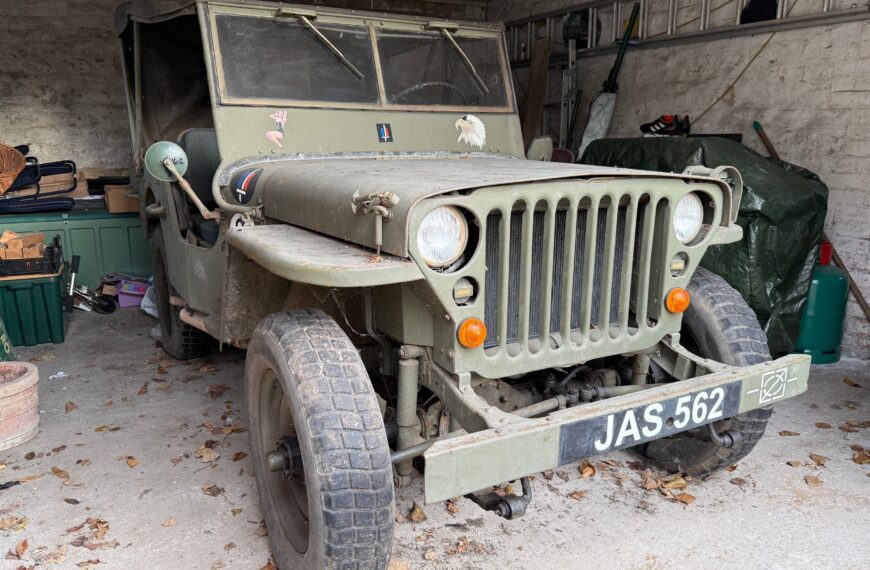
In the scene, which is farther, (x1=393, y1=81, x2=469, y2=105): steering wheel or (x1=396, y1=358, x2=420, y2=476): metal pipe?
(x1=393, y1=81, x2=469, y2=105): steering wheel

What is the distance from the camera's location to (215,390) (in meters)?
4.05

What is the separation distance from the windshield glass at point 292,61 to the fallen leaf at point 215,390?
176 centimetres

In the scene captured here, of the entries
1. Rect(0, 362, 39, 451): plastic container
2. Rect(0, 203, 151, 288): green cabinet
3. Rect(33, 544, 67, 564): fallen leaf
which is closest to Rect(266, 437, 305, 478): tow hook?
Rect(33, 544, 67, 564): fallen leaf

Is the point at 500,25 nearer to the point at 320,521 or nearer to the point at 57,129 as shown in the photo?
the point at 320,521

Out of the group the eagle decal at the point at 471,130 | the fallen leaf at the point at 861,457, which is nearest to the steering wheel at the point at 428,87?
the eagle decal at the point at 471,130

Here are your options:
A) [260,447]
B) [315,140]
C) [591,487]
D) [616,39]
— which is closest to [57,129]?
[315,140]

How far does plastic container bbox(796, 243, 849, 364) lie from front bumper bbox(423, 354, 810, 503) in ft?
8.66

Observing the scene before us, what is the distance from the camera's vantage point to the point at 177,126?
476 centimetres

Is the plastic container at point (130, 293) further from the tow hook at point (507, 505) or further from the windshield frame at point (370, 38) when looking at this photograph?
the tow hook at point (507, 505)

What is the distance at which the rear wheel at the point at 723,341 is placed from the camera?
2.58 m

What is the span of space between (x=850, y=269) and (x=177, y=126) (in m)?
4.73

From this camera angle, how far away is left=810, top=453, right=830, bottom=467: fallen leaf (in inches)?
127

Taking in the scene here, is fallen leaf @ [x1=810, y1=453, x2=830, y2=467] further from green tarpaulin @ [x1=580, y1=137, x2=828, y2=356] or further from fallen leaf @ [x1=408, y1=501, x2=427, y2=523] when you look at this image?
fallen leaf @ [x1=408, y1=501, x2=427, y2=523]

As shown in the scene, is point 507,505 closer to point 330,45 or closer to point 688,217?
point 688,217
